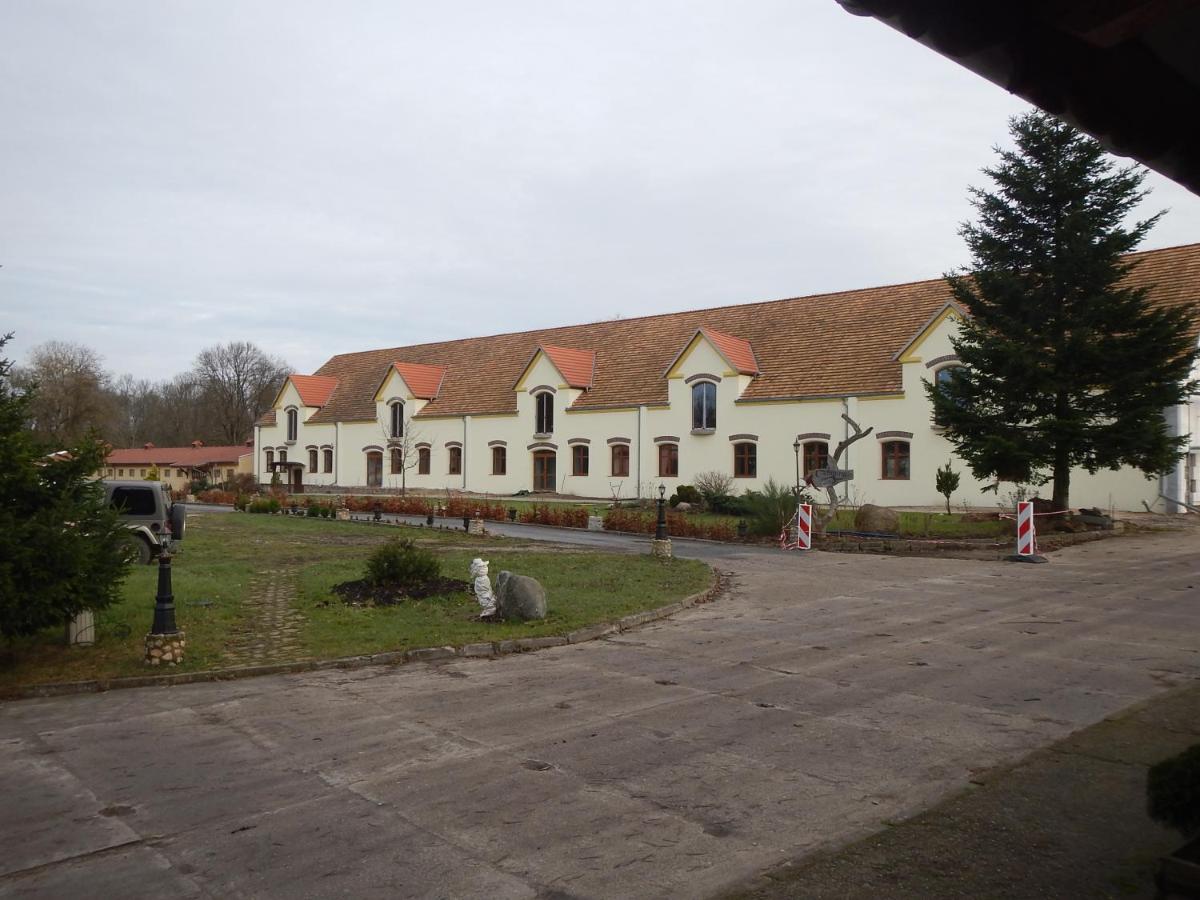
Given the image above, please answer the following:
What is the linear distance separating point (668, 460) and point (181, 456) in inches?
2067

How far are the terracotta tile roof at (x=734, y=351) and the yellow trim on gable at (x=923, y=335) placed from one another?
735cm

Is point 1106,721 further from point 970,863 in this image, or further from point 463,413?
point 463,413

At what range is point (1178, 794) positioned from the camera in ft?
12.7

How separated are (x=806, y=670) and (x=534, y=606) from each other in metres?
3.94

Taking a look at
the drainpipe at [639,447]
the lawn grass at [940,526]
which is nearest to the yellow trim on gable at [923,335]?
the lawn grass at [940,526]

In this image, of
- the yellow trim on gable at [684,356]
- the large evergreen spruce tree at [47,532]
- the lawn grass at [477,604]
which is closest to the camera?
the large evergreen spruce tree at [47,532]

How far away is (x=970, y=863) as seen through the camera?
4.41 metres

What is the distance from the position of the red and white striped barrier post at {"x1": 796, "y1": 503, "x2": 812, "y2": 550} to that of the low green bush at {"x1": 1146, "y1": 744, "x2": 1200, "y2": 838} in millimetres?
17905

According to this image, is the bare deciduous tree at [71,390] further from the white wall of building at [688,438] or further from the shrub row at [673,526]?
the shrub row at [673,526]

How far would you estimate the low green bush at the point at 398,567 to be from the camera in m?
13.5

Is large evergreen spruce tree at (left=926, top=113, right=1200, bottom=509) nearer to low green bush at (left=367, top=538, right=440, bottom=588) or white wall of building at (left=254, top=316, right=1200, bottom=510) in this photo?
white wall of building at (left=254, top=316, right=1200, bottom=510)

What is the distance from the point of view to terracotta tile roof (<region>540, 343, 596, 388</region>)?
4594 cm

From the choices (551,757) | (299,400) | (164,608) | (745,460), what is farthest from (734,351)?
(551,757)

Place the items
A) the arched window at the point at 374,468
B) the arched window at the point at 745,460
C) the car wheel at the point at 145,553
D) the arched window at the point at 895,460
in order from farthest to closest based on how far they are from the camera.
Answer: the arched window at the point at 374,468 < the arched window at the point at 745,460 < the arched window at the point at 895,460 < the car wheel at the point at 145,553
